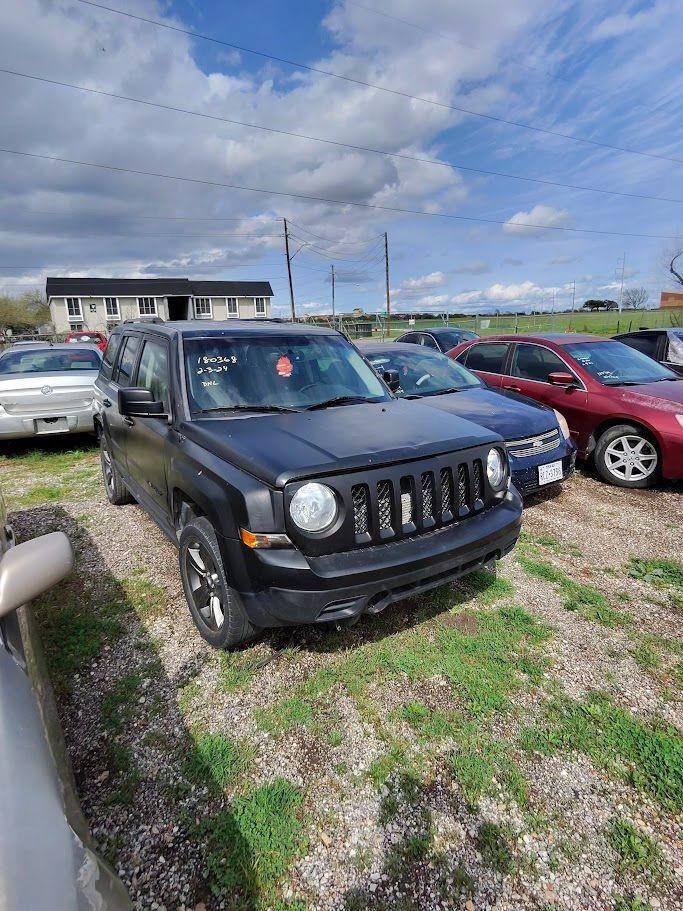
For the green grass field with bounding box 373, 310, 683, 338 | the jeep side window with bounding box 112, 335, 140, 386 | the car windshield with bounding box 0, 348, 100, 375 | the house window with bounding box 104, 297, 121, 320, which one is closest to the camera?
the jeep side window with bounding box 112, 335, 140, 386

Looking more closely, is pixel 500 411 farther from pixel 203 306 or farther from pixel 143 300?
pixel 203 306

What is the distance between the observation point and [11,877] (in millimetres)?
862

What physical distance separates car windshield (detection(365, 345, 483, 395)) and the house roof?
51.2 meters

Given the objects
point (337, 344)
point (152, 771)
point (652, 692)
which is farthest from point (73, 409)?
point (652, 692)

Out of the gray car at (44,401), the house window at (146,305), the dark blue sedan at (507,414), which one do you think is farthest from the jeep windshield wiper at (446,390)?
the house window at (146,305)

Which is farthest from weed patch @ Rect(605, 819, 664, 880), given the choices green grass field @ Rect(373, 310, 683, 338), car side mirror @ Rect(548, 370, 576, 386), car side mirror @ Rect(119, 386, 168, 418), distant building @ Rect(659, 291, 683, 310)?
distant building @ Rect(659, 291, 683, 310)

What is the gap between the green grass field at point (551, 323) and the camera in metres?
31.8

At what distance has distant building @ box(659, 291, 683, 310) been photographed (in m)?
37.0

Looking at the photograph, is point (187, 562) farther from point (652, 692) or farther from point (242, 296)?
point (242, 296)

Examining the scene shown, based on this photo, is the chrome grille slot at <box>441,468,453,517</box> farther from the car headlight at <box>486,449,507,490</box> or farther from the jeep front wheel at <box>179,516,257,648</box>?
the jeep front wheel at <box>179,516,257,648</box>

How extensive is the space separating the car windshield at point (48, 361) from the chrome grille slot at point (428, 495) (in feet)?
22.9

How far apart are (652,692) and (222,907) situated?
2237 mm

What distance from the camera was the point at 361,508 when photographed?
2309mm

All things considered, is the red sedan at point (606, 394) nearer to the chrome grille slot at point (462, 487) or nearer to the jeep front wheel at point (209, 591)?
the chrome grille slot at point (462, 487)
